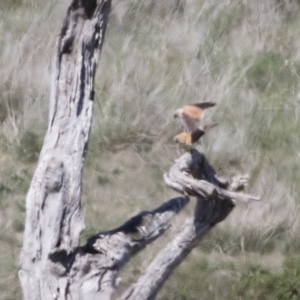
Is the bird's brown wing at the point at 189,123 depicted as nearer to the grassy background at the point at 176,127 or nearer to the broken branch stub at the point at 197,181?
the broken branch stub at the point at 197,181

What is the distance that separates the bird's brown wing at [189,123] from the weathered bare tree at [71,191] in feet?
0.28

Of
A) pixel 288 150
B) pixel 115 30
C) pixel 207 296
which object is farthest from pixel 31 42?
pixel 207 296

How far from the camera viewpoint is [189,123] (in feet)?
9.68

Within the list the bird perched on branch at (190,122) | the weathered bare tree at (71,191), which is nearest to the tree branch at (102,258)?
the weathered bare tree at (71,191)

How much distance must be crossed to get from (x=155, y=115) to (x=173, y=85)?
326mm

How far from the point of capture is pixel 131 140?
5680mm

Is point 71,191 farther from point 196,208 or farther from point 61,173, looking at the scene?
point 196,208

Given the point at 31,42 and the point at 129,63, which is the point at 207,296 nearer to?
the point at 129,63

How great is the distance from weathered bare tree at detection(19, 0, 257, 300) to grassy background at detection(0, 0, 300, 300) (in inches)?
73.1

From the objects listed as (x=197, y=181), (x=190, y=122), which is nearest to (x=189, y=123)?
(x=190, y=122)

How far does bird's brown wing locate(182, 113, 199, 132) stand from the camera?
295 cm

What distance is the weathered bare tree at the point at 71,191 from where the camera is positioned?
278cm

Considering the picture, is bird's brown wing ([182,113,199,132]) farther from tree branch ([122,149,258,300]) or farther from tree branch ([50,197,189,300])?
tree branch ([50,197,189,300])

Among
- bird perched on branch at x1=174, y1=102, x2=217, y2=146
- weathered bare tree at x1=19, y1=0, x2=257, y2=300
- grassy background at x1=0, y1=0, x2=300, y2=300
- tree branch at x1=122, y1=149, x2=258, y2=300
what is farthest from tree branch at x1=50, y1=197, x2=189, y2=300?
grassy background at x1=0, y1=0, x2=300, y2=300
